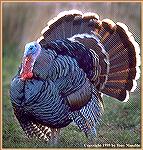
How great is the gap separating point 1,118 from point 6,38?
98 centimetres

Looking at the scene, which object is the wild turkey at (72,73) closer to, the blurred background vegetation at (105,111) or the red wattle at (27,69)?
the red wattle at (27,69)

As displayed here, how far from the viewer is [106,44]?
3.65 m

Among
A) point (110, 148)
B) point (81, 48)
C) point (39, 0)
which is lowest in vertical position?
point (110, 148)

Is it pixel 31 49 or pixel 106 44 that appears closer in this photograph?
pixel 31 49

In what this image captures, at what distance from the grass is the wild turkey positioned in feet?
0.34

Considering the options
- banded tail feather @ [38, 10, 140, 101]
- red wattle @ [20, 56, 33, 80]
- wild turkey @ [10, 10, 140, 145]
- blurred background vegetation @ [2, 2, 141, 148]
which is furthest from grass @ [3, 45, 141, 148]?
red wattle @ [20, 56, 33, 80]

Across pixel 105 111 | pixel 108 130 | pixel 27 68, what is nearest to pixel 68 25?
pixel 27 68

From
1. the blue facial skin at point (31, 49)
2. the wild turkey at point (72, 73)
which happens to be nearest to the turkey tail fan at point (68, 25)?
the wild turkey at point (72, 73)

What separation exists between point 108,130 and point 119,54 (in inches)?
24.6

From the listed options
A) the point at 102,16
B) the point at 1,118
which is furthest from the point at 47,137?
the point at 102,16

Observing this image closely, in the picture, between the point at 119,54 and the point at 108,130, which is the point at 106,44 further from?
the point at 108,130

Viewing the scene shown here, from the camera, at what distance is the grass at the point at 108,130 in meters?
3.71

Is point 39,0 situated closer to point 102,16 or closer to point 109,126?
point 102,16

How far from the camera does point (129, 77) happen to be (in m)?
3.70
